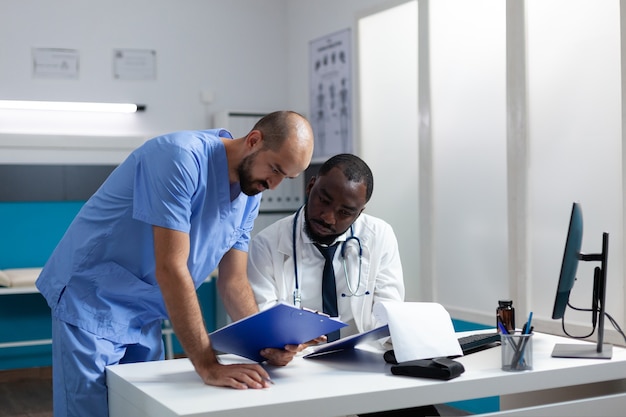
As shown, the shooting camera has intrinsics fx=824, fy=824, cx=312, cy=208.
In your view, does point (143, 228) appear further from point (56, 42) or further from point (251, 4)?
point (251, 4)

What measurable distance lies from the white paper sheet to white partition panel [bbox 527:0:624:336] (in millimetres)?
1326

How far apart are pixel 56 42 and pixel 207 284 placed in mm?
1841

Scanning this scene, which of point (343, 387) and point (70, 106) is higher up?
point (70, 106)

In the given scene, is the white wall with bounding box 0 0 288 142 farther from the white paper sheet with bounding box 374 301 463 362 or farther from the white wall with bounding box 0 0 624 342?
the white paper sheet with bounding box 374 301 463 362

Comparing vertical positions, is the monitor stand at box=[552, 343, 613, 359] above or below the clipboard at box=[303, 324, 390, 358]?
below

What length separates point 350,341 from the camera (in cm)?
200

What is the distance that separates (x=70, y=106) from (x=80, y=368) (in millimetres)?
3543

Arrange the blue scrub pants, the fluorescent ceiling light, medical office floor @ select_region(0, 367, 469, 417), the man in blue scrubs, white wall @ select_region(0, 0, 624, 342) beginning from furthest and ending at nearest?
the fluorescent ceiling light → medical office floor @ select_region(0, 367, 469, 417) → white wall @ select_region(0, 0, 624, 342) → the blue scrub pants → the man in blue scrubs

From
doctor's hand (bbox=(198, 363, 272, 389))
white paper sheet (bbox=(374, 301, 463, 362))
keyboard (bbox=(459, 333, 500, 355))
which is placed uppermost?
white paper sheet (bbox=(374, 301, 463, 362))

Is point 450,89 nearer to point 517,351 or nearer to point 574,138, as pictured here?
point 574,138

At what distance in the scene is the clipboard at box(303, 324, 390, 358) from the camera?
6.44 feet

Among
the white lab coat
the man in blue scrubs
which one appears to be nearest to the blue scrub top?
the man in blue scrubs

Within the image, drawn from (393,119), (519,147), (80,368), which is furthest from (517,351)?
(393,119)

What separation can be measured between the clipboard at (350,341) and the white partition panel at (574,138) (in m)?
1.44
